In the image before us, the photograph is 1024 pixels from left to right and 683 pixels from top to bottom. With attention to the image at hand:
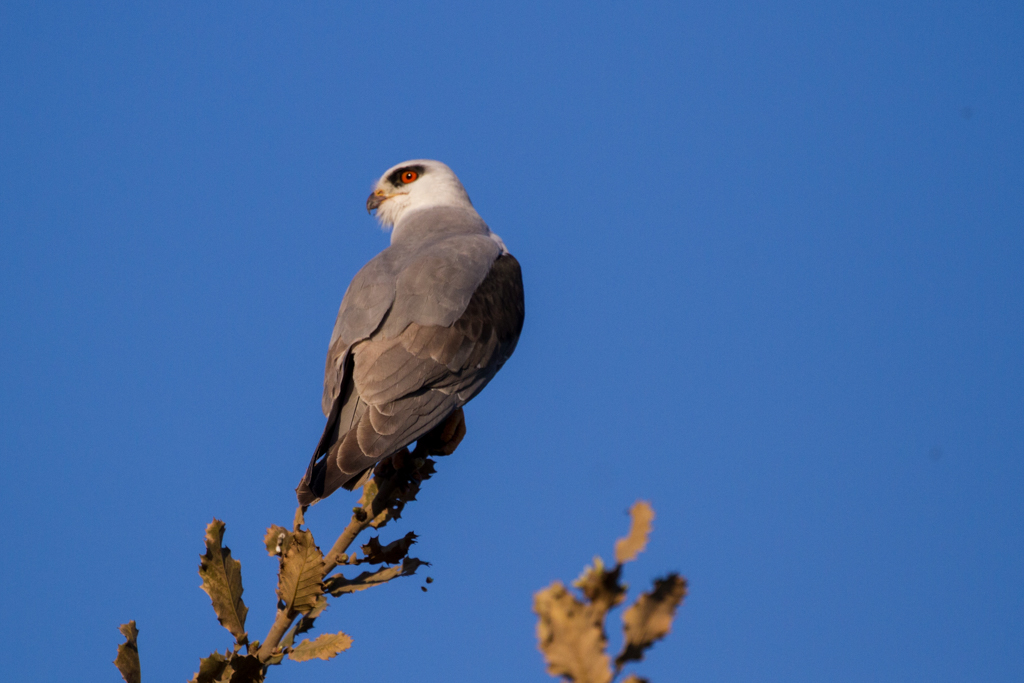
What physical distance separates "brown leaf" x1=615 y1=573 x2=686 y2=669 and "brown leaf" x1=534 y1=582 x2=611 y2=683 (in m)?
0.05

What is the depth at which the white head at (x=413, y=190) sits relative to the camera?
806 centimetres

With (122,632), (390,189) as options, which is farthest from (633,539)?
(390,189)

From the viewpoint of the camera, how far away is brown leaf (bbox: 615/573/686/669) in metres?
1.39

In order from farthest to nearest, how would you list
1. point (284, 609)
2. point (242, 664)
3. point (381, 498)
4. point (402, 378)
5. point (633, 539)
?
point (402, 378), point (381, 498), point (284, 609), point (242, 664), point (633, 539)

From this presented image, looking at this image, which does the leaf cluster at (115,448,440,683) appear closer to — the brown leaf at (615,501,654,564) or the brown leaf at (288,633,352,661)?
the brown leaf at (288,633,352,661)

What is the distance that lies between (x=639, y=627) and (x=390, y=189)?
7294 millimetres

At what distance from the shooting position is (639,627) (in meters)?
1.41

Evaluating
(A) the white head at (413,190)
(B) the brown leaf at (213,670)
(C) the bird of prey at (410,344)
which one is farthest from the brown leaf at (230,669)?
(A) the white head at (413,190)

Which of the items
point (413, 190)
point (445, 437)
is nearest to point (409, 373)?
point (445, 437)

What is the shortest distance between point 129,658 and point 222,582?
0.41 metres

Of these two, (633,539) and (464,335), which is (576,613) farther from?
(464,335)

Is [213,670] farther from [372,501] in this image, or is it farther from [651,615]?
[651,615]

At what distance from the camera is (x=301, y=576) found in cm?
318

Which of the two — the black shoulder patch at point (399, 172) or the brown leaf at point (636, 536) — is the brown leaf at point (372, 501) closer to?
the brown leaf at point (636, 536)
